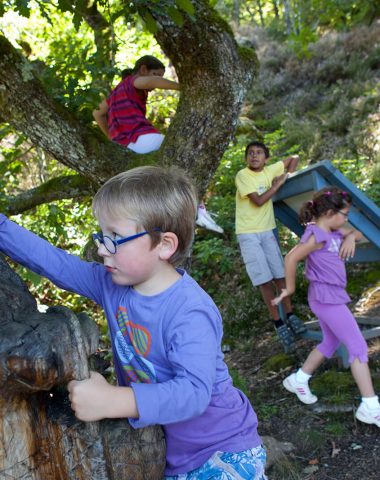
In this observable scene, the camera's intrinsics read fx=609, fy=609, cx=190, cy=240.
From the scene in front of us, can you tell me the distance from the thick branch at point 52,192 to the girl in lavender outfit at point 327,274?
157 centimetres

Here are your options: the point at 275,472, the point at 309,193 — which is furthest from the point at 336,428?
the point at 309,193

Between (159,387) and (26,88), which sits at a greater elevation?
(26,88)

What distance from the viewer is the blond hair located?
1.67 meters

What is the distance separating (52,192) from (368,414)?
2629 millimetres

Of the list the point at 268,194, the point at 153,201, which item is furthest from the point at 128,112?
the point at 153,201

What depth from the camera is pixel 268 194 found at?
5.41 meters

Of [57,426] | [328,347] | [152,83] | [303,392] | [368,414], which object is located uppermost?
[152,83]

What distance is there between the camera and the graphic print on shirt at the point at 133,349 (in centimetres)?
168

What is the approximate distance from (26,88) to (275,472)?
2.70 metres

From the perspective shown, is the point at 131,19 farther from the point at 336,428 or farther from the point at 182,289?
Answer: the point at 336,428

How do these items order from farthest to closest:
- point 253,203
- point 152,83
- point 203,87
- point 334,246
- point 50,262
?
point 253,203
point 334,246
point 152,83
point 203,87
point 50,262

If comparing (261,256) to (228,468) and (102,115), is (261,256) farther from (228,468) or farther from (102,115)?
(228,468)

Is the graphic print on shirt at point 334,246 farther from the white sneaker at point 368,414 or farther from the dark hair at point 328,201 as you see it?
the white sneaker at point 368,414

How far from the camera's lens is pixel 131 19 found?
3670 millimetres
